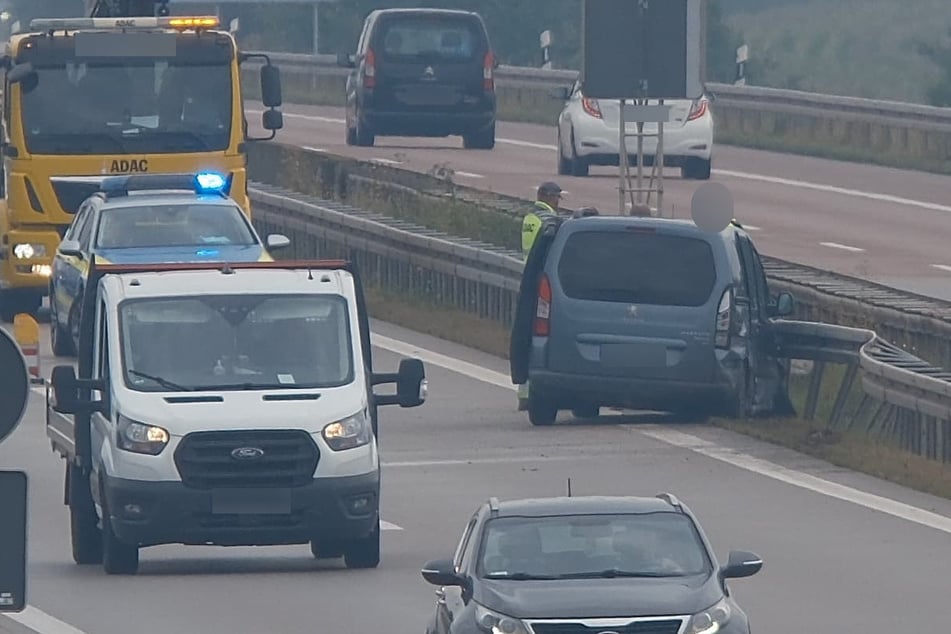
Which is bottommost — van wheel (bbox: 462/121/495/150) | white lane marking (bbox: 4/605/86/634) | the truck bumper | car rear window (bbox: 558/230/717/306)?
van wheel (bbox: 462/121/495/150)

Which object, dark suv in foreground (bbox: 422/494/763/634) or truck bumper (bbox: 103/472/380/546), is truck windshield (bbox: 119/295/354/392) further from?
dark suv in foreground (bbox: 422/494/763/634)

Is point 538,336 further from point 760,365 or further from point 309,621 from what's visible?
point 309,621

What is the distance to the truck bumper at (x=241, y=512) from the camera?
51.6 feet

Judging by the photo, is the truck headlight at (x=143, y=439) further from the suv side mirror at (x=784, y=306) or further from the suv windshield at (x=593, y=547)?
the suv side mirror at (x=784, y=306)

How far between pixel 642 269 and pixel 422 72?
68.6ft

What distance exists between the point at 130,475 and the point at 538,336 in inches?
275

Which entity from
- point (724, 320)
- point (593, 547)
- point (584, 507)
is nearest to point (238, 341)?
point (584, 507)

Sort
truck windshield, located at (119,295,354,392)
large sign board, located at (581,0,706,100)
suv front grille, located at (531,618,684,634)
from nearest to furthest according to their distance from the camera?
suv front grille, located at (531,618,684,634) → truck windshield, located at (119,295,354,392) → large sign board, located at (581,0,706,100)

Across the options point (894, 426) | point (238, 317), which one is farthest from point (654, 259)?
point (238, 317)

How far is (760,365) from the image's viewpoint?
22453 mm

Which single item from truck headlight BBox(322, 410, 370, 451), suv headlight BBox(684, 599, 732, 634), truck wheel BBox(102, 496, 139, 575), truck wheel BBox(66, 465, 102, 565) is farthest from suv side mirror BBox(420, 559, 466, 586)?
truck wheel BBox(66, 465, 102, 565)

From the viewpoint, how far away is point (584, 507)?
12039 millimetres

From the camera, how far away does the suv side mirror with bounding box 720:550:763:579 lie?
38.7 ft

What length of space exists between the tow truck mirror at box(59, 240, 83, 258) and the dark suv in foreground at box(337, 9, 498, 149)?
16068 millimetres
